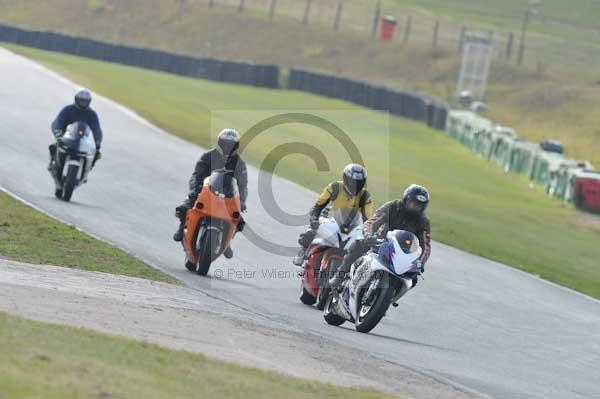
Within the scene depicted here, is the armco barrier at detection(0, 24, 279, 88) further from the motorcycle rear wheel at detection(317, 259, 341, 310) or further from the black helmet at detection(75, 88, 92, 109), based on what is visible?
the motorcycle rear wheel at detection(317, 259, 341, 310)

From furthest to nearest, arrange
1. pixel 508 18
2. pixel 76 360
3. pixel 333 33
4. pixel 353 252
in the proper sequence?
pixel 508 18, pixel 333 33, pixel 353 252, pixel 76 360

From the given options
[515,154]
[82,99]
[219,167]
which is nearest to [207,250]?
[219,167]

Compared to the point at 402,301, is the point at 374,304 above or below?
above

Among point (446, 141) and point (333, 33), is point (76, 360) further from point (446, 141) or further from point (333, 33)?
point (333, 33)

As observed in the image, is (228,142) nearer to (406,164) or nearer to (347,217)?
(347,217)

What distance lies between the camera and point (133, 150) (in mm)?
26344

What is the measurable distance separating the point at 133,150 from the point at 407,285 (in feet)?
48.7

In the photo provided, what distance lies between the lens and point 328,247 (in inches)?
545

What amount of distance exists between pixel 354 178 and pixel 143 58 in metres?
41.5

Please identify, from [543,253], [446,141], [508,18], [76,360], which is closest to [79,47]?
[446,141]

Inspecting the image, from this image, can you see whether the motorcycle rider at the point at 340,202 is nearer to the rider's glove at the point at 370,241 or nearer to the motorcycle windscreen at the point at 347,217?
the motorcycle windscreen at the point at 347,217

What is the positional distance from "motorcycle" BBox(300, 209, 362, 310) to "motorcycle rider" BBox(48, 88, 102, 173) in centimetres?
637

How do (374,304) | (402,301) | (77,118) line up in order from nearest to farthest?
(374,304)
(402,301)
(77,118)

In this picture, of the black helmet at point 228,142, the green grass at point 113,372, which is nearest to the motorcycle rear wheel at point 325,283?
the black helmet at point 228,142
